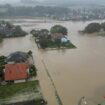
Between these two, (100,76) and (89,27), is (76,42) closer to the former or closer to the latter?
(89,27)

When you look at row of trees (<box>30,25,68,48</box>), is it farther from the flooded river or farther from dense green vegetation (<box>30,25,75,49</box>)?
the flooded river

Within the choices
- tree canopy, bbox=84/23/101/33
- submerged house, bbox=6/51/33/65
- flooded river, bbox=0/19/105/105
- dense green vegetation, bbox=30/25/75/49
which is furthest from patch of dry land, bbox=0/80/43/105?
tree canopy, bbox=84/23/101/33

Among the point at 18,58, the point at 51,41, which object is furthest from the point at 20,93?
the point at 51,41

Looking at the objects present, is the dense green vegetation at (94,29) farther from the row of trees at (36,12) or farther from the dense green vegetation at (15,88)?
the row of trees at (36,12)

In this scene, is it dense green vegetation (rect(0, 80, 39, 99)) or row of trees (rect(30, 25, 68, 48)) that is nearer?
dense green vegetation (rect(0, 80, 39, 99))

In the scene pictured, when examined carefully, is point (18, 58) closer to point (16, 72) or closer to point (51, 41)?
point (16, 72)

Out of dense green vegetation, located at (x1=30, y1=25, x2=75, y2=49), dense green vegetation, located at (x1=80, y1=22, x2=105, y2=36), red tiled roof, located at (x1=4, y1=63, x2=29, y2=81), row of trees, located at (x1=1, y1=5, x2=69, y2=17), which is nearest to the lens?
red tiled roof, located at (x1=4, y1=63, x2=29, y2=81)

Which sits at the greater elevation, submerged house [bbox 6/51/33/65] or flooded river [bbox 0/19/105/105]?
submerged house [bbox 6/51/33/65]

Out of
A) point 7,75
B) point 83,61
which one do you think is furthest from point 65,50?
point 7,75

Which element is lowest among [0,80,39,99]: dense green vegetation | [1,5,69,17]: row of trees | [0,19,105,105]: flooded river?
[1,5,69,17]: row of trees
